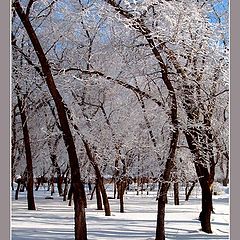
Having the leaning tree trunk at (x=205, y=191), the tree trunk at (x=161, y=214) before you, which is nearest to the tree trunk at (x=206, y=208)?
the leaning tree trunk at (x=205, y=191)

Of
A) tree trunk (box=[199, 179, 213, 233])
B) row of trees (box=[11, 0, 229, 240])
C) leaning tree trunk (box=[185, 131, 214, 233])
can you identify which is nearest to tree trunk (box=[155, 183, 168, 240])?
row of trees (box=[11, 0, 229, 240])

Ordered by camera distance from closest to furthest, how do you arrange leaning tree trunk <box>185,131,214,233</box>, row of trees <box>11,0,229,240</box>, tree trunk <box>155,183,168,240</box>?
row of trees <box>11,0,229,240</box> < tree trunk <box>155,183,168,240</box> < leaning tree trunk <box>185,131,214,233</box>

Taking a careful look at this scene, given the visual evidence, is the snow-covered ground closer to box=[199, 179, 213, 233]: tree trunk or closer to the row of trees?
box=[199, 179, 213, 233]: tree trunk

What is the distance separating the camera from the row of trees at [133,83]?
2672 mm

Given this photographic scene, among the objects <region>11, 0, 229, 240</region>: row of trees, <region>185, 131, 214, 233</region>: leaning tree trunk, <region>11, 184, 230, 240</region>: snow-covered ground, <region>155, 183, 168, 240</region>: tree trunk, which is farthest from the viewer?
<region>185, 131, 214, 233</region>: leaning tree trunk

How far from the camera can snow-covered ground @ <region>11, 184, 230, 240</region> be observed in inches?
147

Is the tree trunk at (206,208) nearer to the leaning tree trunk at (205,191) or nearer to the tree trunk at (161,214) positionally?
the leaning tree trunk at (205,191)

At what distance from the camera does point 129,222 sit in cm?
481

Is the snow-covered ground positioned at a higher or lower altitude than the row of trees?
lower

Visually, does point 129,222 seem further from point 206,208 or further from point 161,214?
point 161,214

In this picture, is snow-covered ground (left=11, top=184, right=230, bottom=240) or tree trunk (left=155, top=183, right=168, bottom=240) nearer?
tree trunk (left=155, top=183, right=168, bottom=240)

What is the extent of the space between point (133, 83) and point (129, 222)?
74.7 inches

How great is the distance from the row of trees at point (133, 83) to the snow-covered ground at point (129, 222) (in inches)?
8.7

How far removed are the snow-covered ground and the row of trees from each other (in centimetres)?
22
